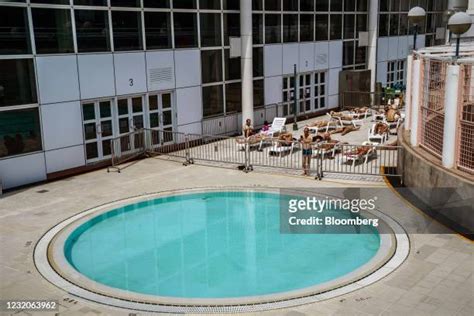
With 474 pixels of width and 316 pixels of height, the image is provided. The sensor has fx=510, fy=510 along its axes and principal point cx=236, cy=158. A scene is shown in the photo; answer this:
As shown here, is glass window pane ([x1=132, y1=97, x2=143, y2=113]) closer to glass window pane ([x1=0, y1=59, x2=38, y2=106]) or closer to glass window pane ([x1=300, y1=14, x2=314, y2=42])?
glass window pane ([x1=0, y1=59, x2=38, y2=106])

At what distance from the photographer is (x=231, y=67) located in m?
23.8

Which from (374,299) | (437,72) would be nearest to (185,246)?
(374,299)

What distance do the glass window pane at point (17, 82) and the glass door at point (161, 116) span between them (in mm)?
5112

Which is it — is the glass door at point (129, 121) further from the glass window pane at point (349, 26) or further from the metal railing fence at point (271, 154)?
the glass window pane at point (349, 26)

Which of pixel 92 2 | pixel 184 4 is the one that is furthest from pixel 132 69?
pixel 184 4

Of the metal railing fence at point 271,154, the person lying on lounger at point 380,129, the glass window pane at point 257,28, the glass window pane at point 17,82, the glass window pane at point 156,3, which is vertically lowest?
the metal railing fence at point 271,154

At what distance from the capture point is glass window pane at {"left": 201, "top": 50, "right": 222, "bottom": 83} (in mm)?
22516

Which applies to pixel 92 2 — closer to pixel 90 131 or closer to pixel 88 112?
pixel 88 112

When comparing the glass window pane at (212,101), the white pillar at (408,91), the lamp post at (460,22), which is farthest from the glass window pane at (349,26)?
the lamp post at (460,22)

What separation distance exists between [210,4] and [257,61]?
13.1 feet

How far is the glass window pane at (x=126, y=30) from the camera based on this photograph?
61.6ft

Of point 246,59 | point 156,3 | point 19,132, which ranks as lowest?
point 19,132

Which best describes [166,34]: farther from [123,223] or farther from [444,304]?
[444,304]

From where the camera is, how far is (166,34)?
2061 cm
